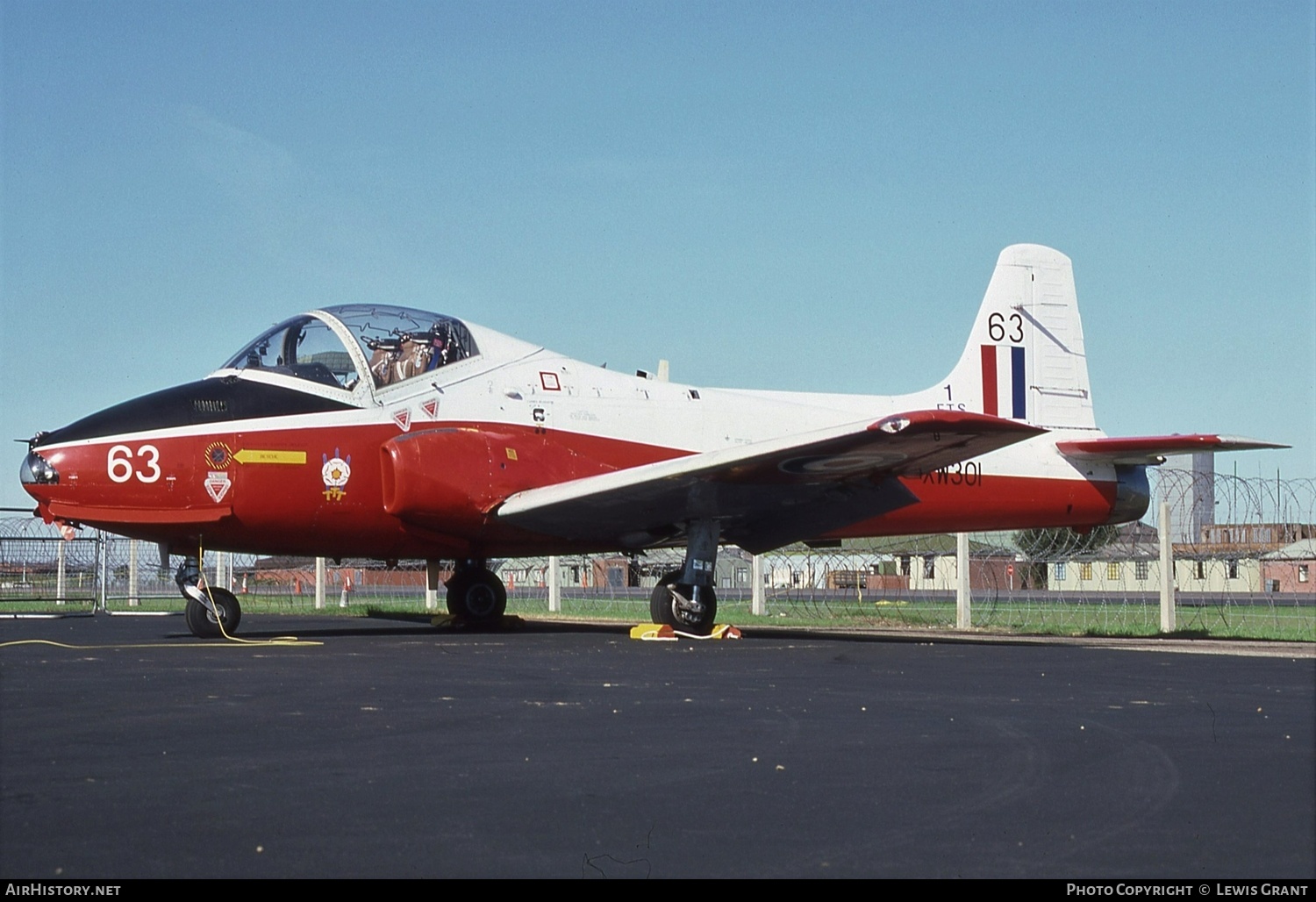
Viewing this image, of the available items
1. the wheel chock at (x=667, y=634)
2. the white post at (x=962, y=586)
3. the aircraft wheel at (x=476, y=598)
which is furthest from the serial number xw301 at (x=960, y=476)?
the aircraft wheel at (x=476, y=598)

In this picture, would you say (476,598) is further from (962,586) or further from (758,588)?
(758,588)

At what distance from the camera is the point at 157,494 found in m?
13.3

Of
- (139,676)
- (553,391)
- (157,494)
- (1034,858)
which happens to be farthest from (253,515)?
(1034,858)

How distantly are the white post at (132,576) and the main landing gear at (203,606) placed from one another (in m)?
12.3

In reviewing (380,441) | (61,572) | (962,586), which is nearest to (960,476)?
(962,586)

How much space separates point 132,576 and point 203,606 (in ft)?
48.0

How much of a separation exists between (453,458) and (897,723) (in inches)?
349

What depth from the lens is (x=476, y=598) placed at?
56.2ft

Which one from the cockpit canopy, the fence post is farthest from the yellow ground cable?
the fence post

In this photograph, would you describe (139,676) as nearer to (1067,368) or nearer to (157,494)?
(157,494)

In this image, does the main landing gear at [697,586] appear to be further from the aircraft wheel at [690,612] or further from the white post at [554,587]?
the white post at [554,587]

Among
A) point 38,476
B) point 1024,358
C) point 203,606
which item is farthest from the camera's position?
point 1024,358

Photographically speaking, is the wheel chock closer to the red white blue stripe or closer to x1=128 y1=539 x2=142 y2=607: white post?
the red white blue stripe

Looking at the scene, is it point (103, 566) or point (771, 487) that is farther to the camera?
point (103, 566)
